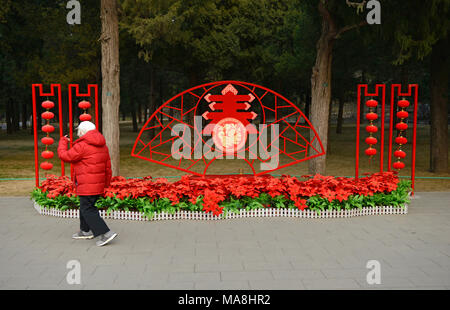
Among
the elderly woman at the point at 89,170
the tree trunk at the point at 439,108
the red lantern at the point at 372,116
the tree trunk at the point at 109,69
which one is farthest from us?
the tree trunk at the point at 439,108

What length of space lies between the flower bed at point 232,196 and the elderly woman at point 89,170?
51.5 inches

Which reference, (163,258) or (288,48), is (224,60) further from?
(163,258)

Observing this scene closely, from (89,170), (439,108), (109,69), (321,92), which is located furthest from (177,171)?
(89,170)

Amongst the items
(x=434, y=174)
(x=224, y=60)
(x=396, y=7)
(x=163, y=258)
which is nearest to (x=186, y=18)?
(x=224, y=60)

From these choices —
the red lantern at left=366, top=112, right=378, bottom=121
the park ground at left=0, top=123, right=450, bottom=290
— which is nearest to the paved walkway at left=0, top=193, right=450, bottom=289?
the park ground at left=0, top=123, right=450, bottom=290

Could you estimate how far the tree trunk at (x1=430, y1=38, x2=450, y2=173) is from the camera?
13000 millimetres

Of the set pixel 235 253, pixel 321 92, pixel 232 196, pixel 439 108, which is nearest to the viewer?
pixel 235 253

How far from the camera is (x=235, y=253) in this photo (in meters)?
5.47

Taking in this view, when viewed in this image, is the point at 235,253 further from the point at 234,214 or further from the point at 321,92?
the point at 321,92

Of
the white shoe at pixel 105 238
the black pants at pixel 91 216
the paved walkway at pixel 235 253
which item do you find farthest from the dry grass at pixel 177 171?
the white shoe at pixel 105 238

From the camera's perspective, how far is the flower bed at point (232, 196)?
7.17 m

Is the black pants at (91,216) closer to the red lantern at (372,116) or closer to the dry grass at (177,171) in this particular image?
the dry grass at (177,171)

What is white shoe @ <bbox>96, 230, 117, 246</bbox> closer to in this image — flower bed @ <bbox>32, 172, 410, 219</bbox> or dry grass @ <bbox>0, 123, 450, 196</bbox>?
flower bed @ <bbox>32, 172, 410, 219</bbox>

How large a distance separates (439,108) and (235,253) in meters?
10.4
